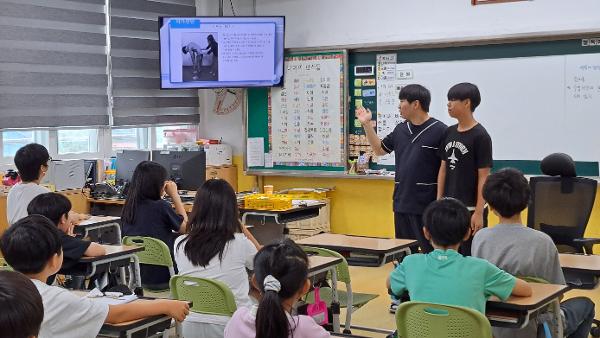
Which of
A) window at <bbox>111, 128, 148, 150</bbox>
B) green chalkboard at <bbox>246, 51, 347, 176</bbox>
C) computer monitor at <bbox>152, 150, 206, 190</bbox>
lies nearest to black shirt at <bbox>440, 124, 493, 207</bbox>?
computer monitor at <bbox>152, 150, 206, 190</bbox>

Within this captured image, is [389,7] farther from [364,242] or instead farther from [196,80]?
[364,242]

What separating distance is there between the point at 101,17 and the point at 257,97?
1.76 m

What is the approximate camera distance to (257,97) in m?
8.26

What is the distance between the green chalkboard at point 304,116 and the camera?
7734 millimetres

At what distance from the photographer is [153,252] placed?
4.62m

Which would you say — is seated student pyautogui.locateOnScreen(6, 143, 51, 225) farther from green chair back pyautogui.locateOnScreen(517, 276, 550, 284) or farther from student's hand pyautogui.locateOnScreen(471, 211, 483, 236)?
green chair back pyautogui.locateOnScreen(517, 276, 550, 284)

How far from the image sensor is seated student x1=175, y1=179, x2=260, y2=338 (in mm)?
3488

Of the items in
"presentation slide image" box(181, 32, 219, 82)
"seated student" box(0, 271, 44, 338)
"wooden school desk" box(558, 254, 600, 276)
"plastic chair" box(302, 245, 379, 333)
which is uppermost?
"presentation slide image" box(181, 32, 219, 82)

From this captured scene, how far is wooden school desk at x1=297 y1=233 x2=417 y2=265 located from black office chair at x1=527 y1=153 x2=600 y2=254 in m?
1.17

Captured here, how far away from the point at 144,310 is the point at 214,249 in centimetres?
66

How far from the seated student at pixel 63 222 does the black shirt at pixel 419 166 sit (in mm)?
2034

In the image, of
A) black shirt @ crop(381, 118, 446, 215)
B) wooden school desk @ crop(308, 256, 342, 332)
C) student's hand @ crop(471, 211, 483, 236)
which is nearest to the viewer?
wooden school desk @ crop(308, 256, 342, 332)

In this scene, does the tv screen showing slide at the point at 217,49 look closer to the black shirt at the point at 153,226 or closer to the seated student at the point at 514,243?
the black shirt at the point at 153,226

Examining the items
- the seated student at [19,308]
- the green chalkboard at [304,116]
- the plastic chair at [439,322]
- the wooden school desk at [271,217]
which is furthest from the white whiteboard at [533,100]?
the seated student at [19,308]
